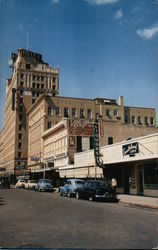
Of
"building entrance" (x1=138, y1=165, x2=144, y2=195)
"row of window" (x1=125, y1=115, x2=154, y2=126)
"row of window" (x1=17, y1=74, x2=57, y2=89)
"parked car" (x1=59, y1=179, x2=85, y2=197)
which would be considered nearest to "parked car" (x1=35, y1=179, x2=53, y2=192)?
"parked car" (x1=59, y1=179, x2=85, y2=197)

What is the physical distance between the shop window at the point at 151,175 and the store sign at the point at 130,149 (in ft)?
5.05

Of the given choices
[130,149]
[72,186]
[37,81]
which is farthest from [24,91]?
[130,149]

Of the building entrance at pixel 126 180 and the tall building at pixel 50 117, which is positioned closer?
the building entrance at pixel 126 180

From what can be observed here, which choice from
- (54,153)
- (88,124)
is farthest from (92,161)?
(54,153)

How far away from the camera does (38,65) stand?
9262 centimetres

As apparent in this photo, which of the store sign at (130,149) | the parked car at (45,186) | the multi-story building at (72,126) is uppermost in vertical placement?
the multi-story building at (72,126)

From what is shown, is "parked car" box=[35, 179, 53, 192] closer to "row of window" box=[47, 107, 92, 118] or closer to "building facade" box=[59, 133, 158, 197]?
"building facade" box=[59, 133, 158, 197]

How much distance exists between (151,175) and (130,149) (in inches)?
118

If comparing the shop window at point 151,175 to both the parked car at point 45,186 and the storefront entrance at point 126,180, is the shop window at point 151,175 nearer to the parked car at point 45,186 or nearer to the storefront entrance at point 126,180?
the storefront entrance at point 126,180

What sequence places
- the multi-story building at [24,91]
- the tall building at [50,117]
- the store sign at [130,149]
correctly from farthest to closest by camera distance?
the multi-story building at [24,91] → the tall building at [50,117] → the store sign at [130,149]

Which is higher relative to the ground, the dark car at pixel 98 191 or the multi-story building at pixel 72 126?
the multi-story building at pixel 72 126

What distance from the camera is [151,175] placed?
23.1 meters

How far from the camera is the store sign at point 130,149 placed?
24.1 metres

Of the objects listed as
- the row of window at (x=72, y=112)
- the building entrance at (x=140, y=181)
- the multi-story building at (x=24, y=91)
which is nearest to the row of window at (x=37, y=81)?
Result: the multi-story building at (x=24, y=91)
